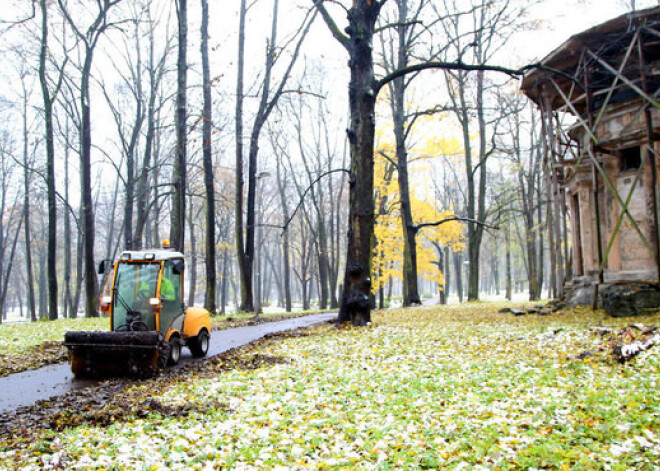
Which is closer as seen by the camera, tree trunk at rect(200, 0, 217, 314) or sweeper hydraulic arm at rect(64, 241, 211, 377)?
sweeper hydraulic arm at rect(64, 241, 211, 377)

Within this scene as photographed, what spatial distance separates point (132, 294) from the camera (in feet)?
31.2

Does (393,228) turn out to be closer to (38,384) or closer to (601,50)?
(601,50)

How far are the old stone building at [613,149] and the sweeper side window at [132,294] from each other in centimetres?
1150

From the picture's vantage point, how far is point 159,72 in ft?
93.4

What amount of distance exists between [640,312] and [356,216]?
25.5 ft

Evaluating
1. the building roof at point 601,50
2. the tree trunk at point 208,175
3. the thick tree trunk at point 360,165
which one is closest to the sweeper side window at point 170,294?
the thick tree trunk at point 360,165

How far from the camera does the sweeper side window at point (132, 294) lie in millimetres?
9469

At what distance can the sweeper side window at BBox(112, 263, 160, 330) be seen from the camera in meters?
9.47

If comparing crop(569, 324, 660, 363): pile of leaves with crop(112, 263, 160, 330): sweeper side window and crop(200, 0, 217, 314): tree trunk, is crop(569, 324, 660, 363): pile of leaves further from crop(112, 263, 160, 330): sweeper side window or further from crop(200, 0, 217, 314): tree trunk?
crop(200, 0, 217, 314): tree trunk

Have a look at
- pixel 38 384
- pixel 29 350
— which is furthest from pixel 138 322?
pixel 29 350

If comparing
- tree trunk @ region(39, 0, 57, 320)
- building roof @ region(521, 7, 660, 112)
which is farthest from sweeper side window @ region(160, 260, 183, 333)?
tree trunk @ region(39, 0, 57, 320)

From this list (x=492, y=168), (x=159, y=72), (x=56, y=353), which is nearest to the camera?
(x=56, y=353)

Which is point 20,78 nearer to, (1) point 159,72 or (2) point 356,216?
(1) point 159,72

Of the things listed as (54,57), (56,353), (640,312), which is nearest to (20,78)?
(54,57)
